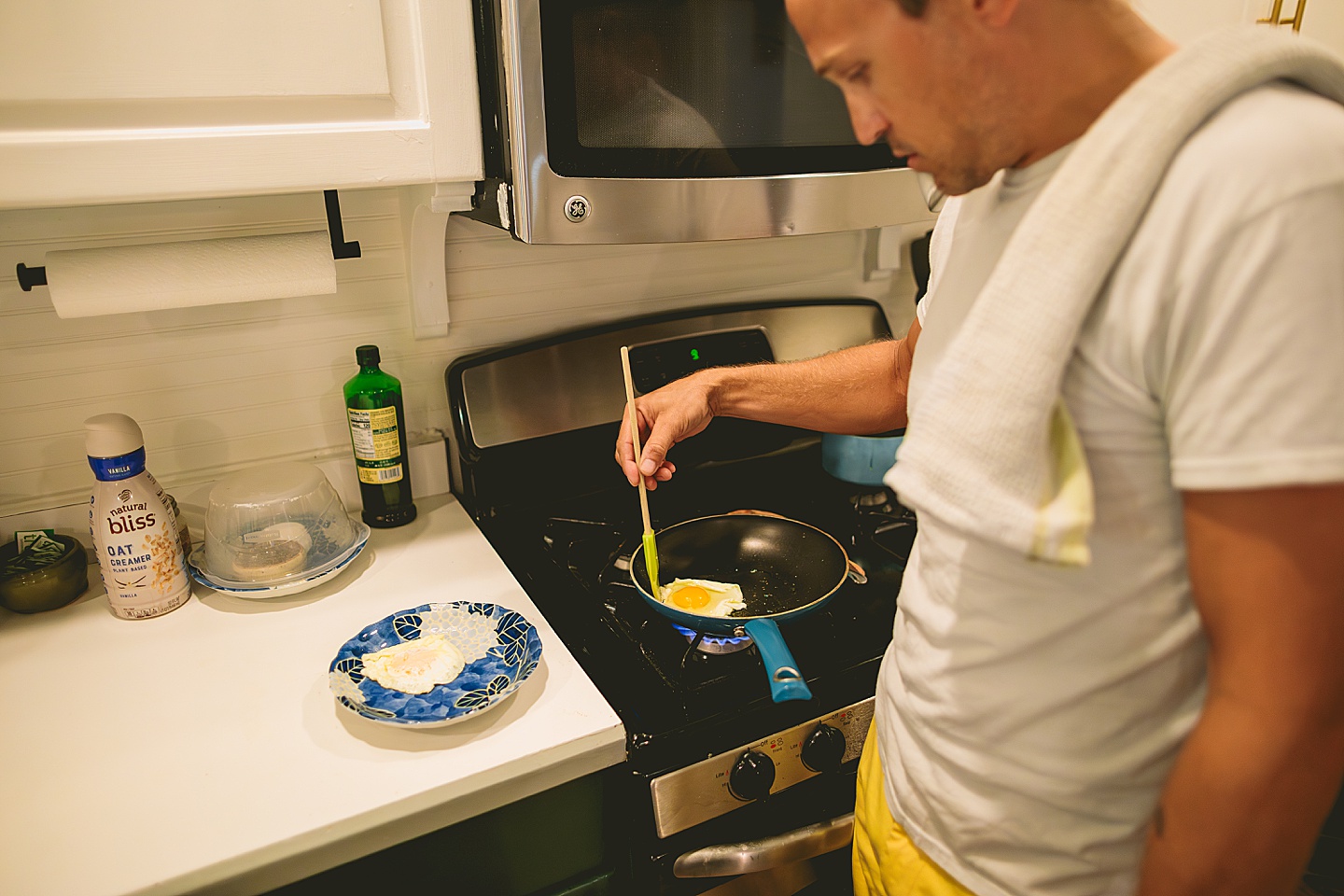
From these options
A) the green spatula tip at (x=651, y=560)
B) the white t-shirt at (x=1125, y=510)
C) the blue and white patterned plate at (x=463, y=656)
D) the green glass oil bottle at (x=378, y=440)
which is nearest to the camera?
the white t-shirt at (x=1125, y=510)

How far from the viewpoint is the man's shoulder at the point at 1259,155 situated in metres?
0.46

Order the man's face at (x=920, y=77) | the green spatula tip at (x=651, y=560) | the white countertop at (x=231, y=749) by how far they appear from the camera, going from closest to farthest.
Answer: the man's face at (x=920, y=77) → the white countertop at (x=231, y=749) → the green spatula tip at (x=651, y=560)

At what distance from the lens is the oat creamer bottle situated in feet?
3.24

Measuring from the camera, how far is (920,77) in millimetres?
582

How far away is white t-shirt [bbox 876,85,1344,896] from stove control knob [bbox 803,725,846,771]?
137mm

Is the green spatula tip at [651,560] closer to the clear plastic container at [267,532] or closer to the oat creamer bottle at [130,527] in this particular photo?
the clear plastic container at [267,532]

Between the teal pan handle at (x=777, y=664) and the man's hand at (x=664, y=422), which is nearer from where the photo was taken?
the teal pan handle at (x=777, y=664)

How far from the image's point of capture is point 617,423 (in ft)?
4.52

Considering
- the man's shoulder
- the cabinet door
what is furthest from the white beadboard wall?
the man's shoulder

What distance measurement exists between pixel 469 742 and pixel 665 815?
0.22 metres

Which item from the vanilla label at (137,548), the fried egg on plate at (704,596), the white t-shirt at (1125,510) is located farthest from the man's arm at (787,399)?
the vanilla label at (137,548)

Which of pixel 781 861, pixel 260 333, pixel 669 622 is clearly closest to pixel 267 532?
pixel 260 333

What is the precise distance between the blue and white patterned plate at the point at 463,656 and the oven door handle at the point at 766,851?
0.28 m

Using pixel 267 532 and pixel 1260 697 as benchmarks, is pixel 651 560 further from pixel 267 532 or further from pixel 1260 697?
pixel 1260 697
